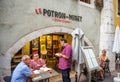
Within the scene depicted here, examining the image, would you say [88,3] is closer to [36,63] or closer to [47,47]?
[47,47]

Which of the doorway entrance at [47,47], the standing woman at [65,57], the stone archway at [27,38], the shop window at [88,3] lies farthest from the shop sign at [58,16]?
the standing woman at [65,57]

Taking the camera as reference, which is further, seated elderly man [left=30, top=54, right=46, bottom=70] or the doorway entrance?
the doorway entrance

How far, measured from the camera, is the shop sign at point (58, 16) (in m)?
9.97

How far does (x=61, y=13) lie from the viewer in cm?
1108

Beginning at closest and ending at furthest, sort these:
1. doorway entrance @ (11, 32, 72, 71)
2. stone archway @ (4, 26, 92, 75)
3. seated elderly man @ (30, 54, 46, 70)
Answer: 1. seated elderly man @ (30, 54, 46, 70)
2. stone archway @ (4, 26, 92, 75)
3. doorway entrance @ (11, 32, 72, 71)

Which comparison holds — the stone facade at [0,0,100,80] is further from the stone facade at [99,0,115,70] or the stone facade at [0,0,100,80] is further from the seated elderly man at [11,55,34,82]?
the seated elderly man at [11,55,34,82]

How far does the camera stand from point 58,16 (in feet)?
35.8

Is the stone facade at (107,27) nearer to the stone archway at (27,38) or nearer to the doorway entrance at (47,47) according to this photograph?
the doorway entrance at (47,47)

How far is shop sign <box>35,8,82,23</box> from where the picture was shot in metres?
9.97

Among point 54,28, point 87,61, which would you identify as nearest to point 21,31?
point 54,28

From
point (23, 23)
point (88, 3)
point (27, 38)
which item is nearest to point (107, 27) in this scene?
point (88, 3)

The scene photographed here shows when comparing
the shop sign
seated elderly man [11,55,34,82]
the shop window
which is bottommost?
seated elderly man [11,55,34,82]

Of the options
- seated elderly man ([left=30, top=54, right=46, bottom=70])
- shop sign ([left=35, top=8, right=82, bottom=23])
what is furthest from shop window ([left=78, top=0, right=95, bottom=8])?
seated elderly man ([left=30, top=54, right=46, bottom=70])

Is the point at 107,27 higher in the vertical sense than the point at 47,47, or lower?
higher
